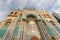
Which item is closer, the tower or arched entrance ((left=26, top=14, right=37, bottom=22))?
the tower

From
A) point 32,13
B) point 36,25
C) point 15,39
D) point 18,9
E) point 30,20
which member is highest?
point 18,9

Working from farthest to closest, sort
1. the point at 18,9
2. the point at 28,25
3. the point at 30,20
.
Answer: the point at 18,9 → the point at 30,20 → the point at 28,25

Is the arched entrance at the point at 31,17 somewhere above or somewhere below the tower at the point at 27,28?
above

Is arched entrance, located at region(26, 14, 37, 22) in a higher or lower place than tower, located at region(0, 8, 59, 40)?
higher

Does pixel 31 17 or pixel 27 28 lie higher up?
pixel 31 17

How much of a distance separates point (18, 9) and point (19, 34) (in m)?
Result: 14.0

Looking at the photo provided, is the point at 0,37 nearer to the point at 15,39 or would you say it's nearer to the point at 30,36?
the point at 15,39

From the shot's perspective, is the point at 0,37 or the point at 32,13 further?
the point at 32,13

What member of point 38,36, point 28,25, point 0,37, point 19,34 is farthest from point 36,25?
point 0,37

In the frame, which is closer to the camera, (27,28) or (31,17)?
(27,28)

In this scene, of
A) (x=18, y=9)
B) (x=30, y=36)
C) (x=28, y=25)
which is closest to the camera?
(x=30, y=36)

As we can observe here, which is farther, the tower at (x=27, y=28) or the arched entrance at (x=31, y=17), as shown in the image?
the arched entrance at (x=31, y=17)

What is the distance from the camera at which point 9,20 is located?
2802 cm

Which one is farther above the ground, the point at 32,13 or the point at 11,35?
the point at 32,13
